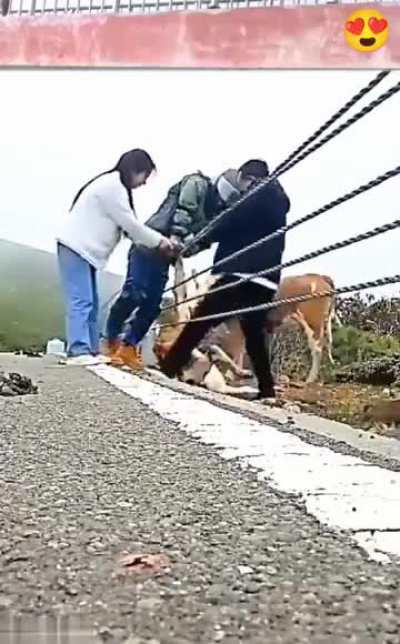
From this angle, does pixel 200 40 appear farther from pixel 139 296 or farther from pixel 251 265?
pixel 139 296

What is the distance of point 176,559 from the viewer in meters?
0.58

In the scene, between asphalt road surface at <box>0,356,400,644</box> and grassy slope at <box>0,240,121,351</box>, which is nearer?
asphalt road surface at <box>0,356,400,644</box>

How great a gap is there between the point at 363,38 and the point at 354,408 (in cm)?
105

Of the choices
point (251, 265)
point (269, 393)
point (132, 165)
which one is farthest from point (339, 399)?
point (132, 165)

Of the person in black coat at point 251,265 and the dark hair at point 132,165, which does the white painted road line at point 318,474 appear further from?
the dark hair at point 132,165

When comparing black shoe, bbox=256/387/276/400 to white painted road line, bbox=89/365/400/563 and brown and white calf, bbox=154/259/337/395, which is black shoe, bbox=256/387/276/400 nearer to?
brown and white calf, bbox=154/259/337/395

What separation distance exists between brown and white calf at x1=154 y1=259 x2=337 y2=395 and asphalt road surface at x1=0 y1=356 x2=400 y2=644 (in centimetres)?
183

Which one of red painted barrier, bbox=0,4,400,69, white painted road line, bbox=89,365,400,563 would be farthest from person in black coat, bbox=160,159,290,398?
white painted road line, bbox=89,365,400,563

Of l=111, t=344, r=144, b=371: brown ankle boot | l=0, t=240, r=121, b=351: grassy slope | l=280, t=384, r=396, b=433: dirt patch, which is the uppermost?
l=0, t=240, r=121, b=351: grassy slope

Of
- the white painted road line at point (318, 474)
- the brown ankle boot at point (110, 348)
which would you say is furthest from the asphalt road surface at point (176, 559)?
Answer: the brown ankle boot at point (110, 348)

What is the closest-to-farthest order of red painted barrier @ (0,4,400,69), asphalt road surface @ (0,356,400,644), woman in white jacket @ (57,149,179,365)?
asphalt road surface @ (0,356,400,644), red painted barrier @ (0,4,400,69), woman in white jacket @ (57,149,179,365)

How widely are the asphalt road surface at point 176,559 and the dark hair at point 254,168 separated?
1.86 m

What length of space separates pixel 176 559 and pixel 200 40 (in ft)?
3.65

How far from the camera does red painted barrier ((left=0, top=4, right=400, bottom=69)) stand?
4.81 feet
